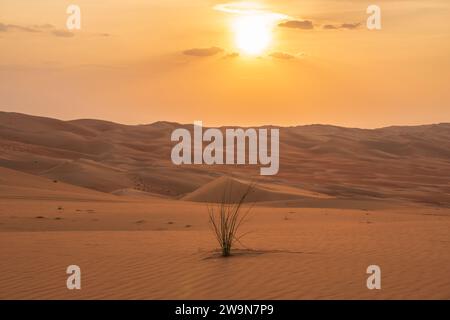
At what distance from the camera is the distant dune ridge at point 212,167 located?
1534 inches

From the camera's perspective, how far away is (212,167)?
60156 millimetres

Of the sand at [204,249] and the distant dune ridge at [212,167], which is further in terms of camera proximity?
the distant dune ridge at [212,167]

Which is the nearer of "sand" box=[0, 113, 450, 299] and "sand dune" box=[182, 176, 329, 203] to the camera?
"sand" box=[0, 113, 450, 299]

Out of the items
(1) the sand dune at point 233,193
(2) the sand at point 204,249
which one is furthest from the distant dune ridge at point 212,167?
(2) the sand at point 204,249

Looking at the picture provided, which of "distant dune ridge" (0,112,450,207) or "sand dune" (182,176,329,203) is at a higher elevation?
"distant dune ridge" (0,112,450,207)

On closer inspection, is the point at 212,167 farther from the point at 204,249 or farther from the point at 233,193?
the point at 204,249

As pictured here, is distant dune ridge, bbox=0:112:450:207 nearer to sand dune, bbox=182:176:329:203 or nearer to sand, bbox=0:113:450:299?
sand dune, bbox=182:176:329:203

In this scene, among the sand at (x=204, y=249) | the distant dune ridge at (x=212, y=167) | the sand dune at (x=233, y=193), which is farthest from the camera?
the distant dune ridge at (x=212, y=167)

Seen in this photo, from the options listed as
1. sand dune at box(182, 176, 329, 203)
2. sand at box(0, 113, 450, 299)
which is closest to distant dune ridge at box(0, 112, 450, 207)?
sand dune at box(182, 176, 329, 203)

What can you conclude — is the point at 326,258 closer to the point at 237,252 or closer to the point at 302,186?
the point at 237,252

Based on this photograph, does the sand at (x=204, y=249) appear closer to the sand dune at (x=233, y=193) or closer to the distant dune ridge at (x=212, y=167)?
the sand dune at (x=233, y=193)

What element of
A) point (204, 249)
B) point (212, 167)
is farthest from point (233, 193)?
point (212, 167)

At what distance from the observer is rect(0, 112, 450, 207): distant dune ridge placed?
38969 millimetres
